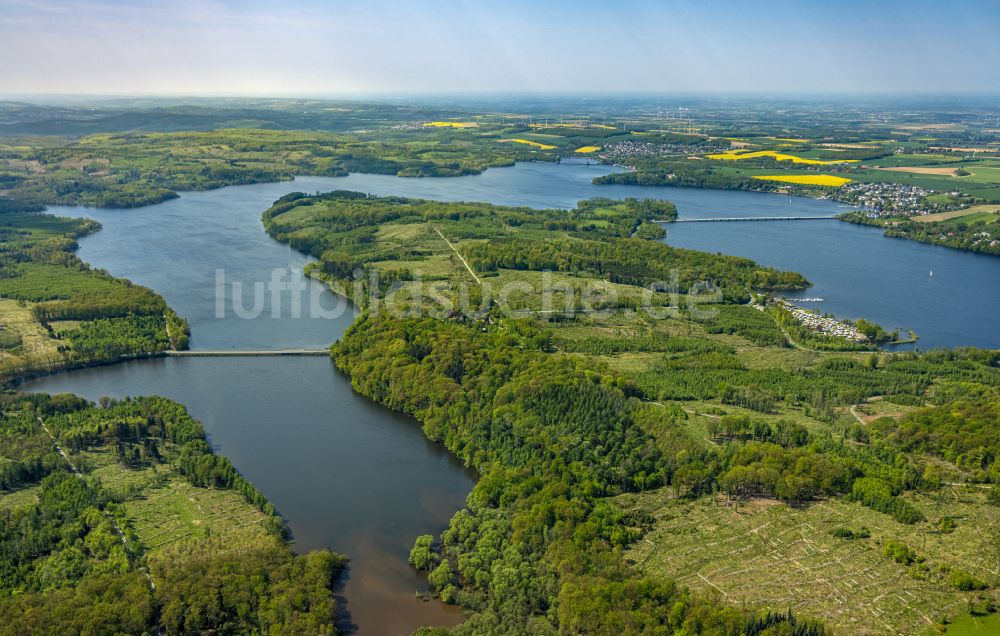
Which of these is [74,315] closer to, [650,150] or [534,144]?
[650,150]

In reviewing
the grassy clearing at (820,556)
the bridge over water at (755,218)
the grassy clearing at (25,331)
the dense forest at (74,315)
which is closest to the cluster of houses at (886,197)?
the bridge over water at (755,218)

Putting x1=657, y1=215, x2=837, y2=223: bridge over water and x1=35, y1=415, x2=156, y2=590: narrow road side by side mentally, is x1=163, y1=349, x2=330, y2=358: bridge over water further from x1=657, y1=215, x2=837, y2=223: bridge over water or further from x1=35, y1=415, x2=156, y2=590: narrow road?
x1=657, y1=215, x2=837, y2=223: bridge over water

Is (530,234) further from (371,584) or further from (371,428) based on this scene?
(371,584)

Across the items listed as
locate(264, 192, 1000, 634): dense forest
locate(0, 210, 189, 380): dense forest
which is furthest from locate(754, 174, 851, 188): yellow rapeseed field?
locate(0, 210, 189, 380): dense forest

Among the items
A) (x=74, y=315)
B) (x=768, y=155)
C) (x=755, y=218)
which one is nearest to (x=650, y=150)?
(x=768, y=155)

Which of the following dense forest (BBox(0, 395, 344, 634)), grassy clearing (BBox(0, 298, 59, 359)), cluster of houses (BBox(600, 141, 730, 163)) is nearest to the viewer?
dense forest (BBox(0, 395, 344, 634))

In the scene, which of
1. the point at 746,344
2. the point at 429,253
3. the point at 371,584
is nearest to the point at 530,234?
the point at 429,253
